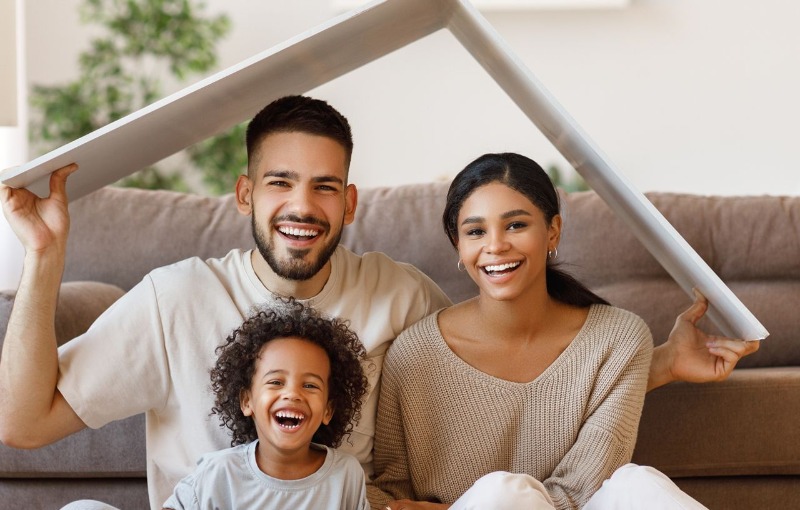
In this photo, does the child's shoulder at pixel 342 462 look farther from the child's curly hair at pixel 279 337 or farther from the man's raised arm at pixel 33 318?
the man's raised arm at pixel 33 318

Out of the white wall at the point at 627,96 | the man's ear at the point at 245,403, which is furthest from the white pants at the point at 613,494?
the white wall at the point at 627,96

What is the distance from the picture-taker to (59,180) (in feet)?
4.92

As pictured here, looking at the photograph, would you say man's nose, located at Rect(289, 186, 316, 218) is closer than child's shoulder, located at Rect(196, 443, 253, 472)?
No

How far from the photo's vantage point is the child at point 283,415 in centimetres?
146

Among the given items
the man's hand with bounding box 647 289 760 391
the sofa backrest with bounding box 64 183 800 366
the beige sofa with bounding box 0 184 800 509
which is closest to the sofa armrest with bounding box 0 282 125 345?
the beige sofa with bounding box 0 184 800 509

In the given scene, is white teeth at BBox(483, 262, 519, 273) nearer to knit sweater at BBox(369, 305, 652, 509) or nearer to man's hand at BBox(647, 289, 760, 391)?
knit sweater at BBox(369, 305, 652, 509)

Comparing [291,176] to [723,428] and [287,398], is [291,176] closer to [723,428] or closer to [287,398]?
[287,398]

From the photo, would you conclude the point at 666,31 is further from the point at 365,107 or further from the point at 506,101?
the point at 365,107

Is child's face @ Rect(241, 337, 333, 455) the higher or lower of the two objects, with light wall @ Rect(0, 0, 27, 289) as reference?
lower

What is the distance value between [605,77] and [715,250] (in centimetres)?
212

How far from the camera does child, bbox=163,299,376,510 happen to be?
1459 mm

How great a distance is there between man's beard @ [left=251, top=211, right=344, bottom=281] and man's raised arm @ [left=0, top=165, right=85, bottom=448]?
0.32 m

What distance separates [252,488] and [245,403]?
0.15 metres

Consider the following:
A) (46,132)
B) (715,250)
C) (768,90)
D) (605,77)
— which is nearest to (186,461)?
(715,250)
